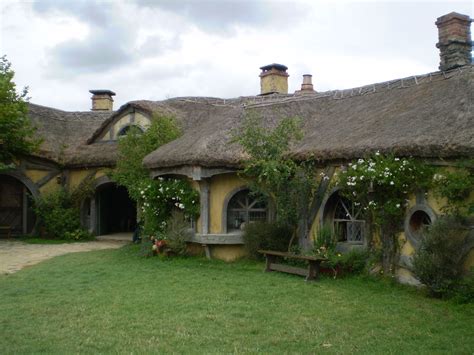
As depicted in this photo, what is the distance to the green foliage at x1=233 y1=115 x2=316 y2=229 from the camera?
36.9 feet

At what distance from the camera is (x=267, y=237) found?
1189 cm

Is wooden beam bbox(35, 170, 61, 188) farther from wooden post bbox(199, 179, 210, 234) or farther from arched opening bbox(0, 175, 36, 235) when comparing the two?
wooden post bbox(199, 179, 210, 234)

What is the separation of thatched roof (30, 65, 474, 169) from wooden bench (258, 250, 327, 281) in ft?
6.92

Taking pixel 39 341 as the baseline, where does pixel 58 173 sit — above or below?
above

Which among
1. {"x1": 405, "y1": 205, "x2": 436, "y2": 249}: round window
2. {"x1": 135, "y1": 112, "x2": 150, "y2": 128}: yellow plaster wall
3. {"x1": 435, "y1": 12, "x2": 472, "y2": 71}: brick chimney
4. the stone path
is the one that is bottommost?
the stone path

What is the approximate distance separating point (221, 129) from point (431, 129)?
5.72 meters

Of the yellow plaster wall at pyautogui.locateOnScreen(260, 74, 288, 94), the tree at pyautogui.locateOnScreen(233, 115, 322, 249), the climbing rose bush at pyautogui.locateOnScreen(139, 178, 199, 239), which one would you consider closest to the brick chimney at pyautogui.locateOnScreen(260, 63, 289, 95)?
the yellow plaster wall at pyautogui.locateOnScreen(260, 74, 288, 94)

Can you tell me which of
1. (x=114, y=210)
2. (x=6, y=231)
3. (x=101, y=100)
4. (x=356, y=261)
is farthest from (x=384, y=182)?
(x=101, y=100)

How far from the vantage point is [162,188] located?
1338 cm

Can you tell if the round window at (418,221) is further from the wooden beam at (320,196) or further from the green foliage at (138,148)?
the green foliage at (138,148)

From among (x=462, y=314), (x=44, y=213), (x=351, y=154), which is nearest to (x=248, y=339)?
(x=462, y=314)

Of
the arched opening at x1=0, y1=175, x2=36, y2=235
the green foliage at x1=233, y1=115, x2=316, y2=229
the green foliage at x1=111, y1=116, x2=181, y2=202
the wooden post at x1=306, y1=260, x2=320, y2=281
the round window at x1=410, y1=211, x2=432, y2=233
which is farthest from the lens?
the arched opening at x1=0, y1=175, x2=36, y2=235

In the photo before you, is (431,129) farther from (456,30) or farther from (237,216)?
(237,216)

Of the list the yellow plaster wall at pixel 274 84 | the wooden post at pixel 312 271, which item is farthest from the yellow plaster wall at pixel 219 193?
the yellow plaster wall at pixel 274 84
